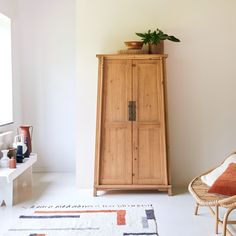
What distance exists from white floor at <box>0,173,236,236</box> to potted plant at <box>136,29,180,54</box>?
5.76 ft

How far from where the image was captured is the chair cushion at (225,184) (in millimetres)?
3119

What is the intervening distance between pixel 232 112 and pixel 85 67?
1971 millimetres

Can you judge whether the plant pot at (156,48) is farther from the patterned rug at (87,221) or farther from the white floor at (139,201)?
the patterned rug at (87,221)

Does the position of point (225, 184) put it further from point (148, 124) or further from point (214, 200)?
point (148, 124)

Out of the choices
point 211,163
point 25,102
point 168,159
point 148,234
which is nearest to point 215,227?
point 148,234

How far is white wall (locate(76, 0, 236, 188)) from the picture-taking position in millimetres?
4730

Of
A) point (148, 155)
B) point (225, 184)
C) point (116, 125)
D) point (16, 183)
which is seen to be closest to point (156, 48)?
point (116, 125)

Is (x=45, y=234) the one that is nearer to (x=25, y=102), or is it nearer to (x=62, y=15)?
(x=25, y=102)

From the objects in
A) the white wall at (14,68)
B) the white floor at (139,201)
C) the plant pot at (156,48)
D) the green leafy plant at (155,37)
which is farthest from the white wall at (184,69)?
the white wall at (14,68)

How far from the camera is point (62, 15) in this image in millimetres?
5582

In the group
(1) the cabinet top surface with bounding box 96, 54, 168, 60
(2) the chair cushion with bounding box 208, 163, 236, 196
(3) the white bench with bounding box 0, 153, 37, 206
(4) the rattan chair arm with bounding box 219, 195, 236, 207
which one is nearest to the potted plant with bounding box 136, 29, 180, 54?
(1) the cabinet top surface with bounding box 96, 54, 168, 60

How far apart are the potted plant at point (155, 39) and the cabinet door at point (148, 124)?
Answer: 23cm

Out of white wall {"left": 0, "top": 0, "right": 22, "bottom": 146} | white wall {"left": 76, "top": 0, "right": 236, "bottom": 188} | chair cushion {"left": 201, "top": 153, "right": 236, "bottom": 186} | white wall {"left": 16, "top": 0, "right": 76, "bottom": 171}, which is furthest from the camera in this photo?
white wall {"left": 16, "top": 0, "right": 76, "bottom": 171}

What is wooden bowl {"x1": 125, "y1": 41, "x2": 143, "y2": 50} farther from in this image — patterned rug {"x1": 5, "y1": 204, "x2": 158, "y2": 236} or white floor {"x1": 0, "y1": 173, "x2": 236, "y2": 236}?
patterned rug {"x1": 5, "y1": 204, "x2": 158, "y2": 236}
